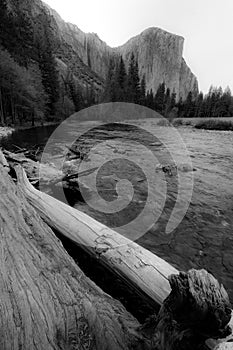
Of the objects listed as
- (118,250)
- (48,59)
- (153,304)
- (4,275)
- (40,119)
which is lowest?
(153,304)

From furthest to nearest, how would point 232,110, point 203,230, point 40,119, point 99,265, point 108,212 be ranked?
point 232,110 < point 40,119 < point 108,212 < point 203,230 < point 99,265

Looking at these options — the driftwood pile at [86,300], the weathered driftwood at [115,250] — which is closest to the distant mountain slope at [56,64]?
the weathered driftwood at [115,250]

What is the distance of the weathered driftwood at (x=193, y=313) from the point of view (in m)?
1.21

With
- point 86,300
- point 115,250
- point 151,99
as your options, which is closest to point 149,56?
point 151,99

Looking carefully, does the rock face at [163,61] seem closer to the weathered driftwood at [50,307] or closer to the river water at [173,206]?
the river water at [173,206]

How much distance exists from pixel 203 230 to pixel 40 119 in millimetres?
34990

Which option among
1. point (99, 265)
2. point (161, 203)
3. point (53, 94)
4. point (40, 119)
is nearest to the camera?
point (99, 265)

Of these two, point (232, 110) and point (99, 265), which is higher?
point (232, 110)

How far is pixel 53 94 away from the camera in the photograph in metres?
41.1

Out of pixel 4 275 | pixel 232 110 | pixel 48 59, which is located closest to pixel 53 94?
pixel 48 59

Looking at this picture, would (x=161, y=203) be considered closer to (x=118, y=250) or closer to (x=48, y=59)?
(x=118, y=250)

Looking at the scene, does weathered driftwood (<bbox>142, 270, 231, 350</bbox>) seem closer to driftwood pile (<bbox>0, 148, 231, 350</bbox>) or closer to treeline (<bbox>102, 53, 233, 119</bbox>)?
driftwood pile (<bbox>0, 148, 231, 350</bbox>)

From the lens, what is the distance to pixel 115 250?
257 cm

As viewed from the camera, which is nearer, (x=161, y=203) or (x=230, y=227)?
(x=230, y=227)
